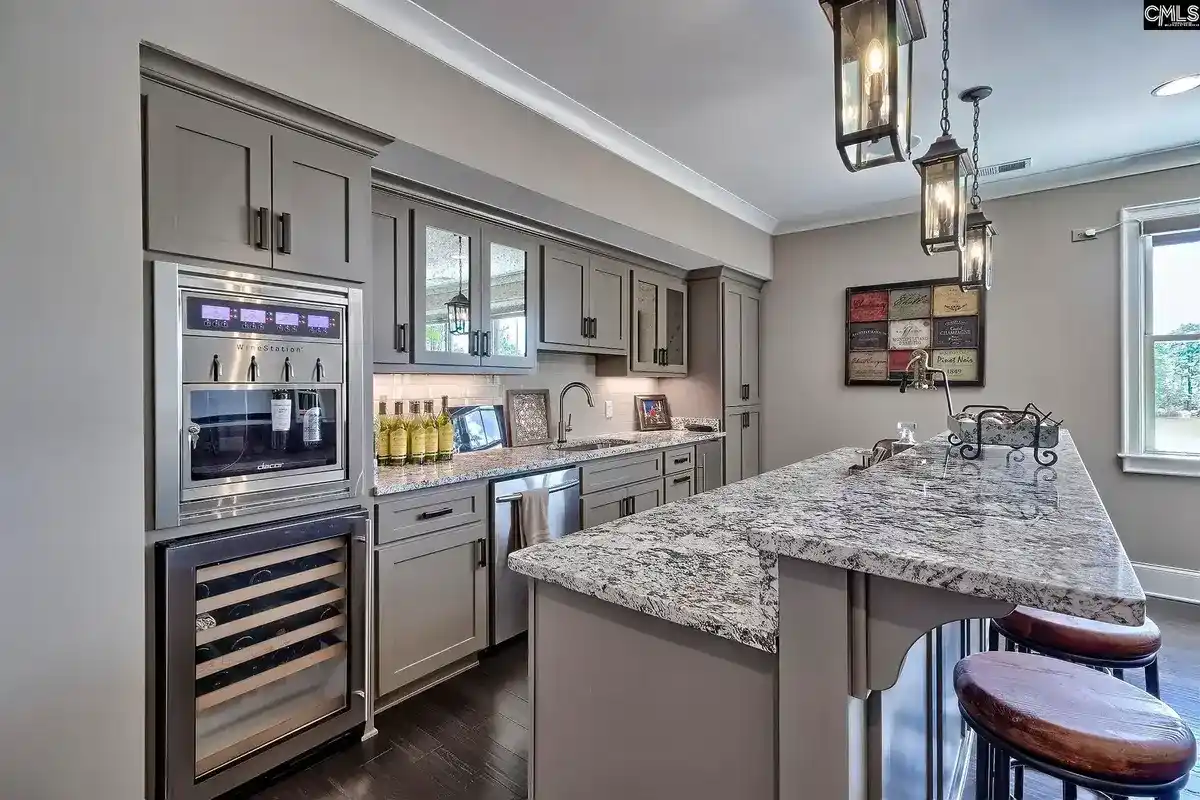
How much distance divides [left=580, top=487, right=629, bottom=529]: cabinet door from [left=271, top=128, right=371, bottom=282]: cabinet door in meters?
1.80

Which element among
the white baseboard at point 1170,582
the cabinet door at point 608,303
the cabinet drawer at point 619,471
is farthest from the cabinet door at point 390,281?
the white baseboard at point 1170,582

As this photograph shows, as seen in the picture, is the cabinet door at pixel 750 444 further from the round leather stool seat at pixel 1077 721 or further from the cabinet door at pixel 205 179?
the cabinet door at pixel 205 179

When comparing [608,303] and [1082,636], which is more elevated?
[608,303]

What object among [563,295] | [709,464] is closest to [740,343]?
[709,464]

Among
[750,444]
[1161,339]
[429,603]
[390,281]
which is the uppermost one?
[390,281]

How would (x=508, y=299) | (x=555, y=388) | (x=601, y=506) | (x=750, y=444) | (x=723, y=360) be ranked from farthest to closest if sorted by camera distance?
(x=750, y=444) < (x=723, y=360) < (x=555, y=388) < (x=601, y=506) < (x=508, y=299)

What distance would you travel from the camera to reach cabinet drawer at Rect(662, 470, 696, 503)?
166 inches

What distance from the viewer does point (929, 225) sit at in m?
2.04

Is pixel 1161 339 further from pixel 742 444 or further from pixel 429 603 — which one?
pixel 429 603

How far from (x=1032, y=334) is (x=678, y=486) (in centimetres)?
280

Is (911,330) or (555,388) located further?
(911,330)

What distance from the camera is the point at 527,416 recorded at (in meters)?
3.89

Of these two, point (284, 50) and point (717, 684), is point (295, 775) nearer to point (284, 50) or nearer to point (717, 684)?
point (717, 684)

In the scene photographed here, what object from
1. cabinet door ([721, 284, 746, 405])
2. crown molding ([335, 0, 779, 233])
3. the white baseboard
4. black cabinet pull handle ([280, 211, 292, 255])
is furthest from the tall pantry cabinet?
black cabinet pull handle ([280, 211, 292, 255])
